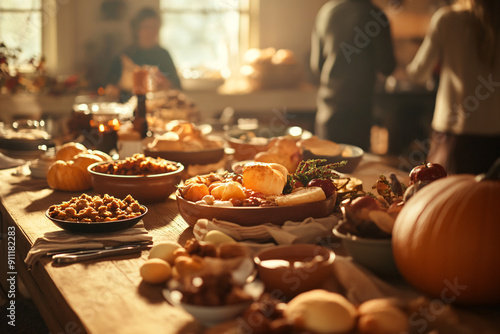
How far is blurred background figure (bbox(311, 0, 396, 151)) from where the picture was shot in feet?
13.0

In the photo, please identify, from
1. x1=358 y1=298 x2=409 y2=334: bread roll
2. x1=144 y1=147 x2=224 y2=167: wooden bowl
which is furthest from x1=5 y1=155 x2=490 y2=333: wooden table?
x1=144 y1=147 x2=224 y2=167: wooden bowl

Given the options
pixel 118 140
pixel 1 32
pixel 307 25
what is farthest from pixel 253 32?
pixel 118 140

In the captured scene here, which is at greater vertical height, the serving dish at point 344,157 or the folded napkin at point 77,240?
the serving dish at point 344,157

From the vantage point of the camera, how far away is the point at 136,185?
1.97 metres

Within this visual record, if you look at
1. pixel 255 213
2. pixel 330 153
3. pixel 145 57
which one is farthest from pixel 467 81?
pixel 145 57

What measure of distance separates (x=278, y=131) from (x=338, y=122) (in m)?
1.30

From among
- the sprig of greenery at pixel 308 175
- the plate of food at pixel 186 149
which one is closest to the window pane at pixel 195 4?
the plate of food at pixel 186 149

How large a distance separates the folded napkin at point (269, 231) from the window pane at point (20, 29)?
509cm

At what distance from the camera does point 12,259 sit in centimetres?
235

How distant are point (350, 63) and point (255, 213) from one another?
274 cm

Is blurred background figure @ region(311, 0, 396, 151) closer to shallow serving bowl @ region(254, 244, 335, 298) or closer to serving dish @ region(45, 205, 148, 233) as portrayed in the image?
serving dish @ region(45, 205, 148, 233)

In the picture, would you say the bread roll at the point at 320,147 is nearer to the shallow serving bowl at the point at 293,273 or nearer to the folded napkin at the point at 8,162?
the shallow serving bowl at the point at 293,273

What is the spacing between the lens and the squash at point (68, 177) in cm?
218

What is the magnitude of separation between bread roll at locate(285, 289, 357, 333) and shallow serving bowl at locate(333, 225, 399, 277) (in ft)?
0.89
